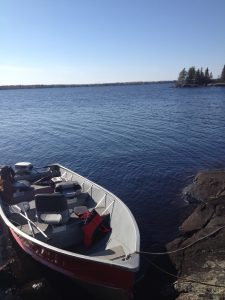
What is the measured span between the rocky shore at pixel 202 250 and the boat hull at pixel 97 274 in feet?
5.45

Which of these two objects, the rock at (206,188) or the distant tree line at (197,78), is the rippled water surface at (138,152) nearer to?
the rock at (206,188)

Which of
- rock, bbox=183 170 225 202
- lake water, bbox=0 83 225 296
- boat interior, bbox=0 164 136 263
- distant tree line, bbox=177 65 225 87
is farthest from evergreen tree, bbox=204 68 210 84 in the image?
boat interior, bbox=0 164 136 263

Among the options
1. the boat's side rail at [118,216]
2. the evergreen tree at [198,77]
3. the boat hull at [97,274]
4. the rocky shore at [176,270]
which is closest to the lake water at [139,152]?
the rocky shore at [176,270]

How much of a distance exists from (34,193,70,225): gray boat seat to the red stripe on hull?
119 cm

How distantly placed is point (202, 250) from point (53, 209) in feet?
18.4

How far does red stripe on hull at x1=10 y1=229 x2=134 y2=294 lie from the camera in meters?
8.62

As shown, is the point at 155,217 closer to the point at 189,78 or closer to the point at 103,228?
the point at 103,228

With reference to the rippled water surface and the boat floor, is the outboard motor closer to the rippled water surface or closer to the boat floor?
the rippled water surface

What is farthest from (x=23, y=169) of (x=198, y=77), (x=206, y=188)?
(x=198, y=77)

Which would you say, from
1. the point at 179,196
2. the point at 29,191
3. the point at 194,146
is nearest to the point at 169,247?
the point at 179,196

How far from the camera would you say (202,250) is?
10539 millimetres

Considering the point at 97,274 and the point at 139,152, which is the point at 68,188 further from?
the point at 139,152

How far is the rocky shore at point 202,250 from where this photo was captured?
873 cm

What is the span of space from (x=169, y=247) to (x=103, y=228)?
2864 mm
